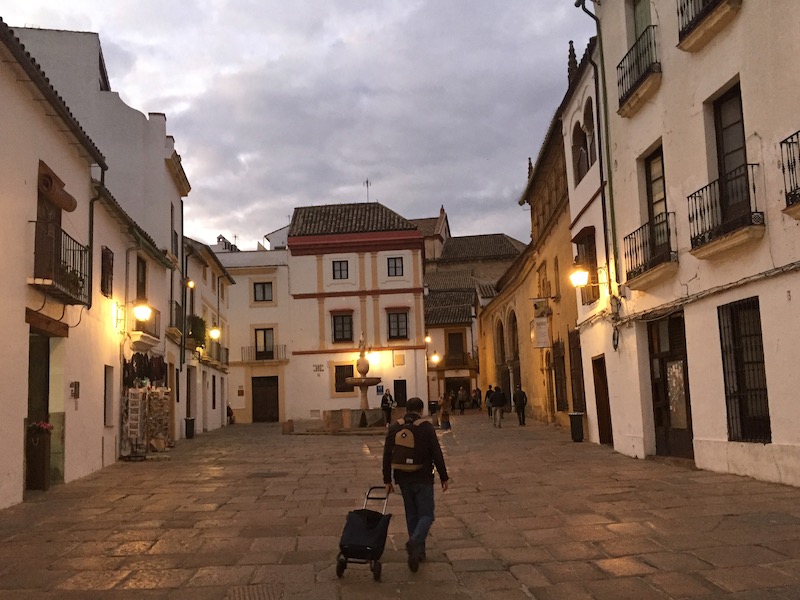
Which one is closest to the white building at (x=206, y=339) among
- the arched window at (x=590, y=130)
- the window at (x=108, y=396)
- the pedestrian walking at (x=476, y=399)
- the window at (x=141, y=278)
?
the window at (x=141, y=278)

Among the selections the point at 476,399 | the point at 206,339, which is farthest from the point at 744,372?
the point at 476,399

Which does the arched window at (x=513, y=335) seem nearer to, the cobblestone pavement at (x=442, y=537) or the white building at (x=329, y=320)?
the white building at (x=329, y=320)

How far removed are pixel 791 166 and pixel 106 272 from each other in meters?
12.3

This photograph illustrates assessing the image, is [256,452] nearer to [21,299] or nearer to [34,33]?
[21,299]

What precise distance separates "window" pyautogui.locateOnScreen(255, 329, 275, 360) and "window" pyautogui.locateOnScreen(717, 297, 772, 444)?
1206 inches

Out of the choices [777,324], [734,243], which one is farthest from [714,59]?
[777,324]

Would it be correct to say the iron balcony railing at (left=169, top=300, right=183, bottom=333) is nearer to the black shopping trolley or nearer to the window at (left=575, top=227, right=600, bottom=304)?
the window at (left=575, top=227, right=600, bottom=304)

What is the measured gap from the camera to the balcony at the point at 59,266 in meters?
11.3

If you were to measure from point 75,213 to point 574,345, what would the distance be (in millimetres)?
12520

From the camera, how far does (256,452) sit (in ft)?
62.4

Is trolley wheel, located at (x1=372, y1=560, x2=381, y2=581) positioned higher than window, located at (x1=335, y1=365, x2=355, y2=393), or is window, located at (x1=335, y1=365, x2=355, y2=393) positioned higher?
window, located at (x1=335, y1=365, x2=355, y2=393)

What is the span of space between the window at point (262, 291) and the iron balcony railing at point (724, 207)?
1217 inches

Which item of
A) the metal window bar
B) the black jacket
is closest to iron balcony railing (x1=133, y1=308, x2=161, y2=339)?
the metal window bar

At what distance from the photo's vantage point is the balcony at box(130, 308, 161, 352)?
17.6m
